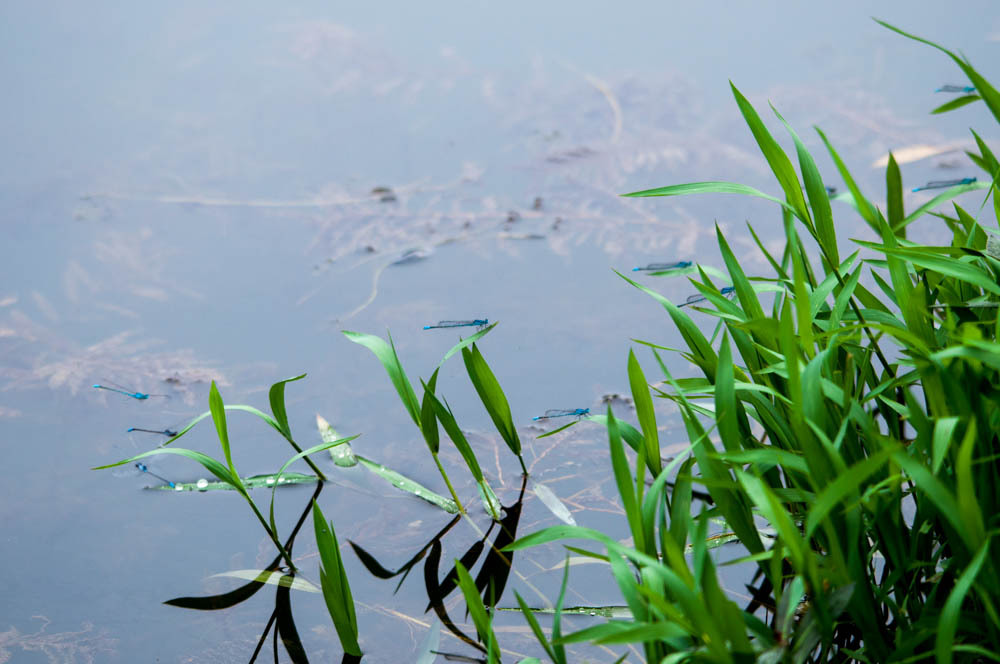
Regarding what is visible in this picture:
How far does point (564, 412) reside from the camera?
235cm

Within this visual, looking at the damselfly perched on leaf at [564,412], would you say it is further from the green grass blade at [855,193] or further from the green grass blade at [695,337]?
the green grass blade at [855,193]

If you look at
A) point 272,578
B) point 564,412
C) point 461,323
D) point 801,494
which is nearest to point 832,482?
point 801,494

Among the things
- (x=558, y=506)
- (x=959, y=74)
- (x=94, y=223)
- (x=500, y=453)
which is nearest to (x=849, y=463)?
(x=558, y=506)

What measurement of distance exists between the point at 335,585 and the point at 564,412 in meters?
0.85

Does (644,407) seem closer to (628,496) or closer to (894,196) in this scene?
(628,496)

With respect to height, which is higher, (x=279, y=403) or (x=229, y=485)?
(x=279, y=403)

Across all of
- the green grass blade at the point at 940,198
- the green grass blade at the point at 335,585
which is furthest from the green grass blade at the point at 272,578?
the green grass blade at the point at 940,198

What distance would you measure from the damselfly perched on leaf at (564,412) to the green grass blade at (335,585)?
763 millimetres

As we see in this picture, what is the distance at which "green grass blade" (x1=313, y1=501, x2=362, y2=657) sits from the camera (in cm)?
164

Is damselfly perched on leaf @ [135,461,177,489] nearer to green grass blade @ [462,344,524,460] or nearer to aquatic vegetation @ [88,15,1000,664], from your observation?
aquatic vegetation @ [88,15,1000,664]

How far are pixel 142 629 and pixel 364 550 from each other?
48cm

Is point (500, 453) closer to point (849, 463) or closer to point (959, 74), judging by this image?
point (849, 463)

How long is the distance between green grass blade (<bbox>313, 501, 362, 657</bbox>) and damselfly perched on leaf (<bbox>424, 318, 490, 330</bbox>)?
91cm

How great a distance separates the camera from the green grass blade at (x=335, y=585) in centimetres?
164
